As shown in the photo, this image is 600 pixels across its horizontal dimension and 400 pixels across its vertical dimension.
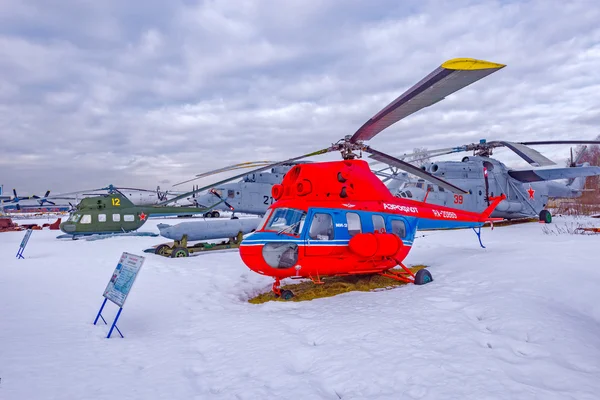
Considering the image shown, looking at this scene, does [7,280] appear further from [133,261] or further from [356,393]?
[356,393]

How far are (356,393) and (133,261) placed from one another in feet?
11.6

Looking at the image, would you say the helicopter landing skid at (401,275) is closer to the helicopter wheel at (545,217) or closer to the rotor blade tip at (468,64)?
the rotor blade tip at (468,64)

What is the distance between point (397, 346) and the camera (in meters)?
4.43

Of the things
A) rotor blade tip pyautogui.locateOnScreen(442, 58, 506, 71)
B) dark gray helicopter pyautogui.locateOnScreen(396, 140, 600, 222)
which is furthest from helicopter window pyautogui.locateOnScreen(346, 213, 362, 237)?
dark gray helicopter pyautogui.locateOnScreen(396, 140, 600, 222)

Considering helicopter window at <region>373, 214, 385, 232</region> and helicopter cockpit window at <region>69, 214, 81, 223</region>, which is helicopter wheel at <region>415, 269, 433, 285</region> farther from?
helicopter cockpit window at <region>69, 214, 81, 223</region>

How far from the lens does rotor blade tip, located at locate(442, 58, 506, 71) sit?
4.18 metres

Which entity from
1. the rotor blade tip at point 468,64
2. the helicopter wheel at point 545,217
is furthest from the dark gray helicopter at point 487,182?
the rotor blade tip at point 468,64

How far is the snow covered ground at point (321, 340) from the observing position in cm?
352

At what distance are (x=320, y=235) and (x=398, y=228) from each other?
2194 mm

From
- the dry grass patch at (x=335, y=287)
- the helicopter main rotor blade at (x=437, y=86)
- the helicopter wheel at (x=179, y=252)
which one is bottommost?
the dry grass patch at (x=335, y=287)

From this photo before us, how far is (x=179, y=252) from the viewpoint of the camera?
12.4 meters

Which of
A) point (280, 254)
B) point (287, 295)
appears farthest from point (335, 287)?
point (280, 254)

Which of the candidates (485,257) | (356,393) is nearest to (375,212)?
(485,257)

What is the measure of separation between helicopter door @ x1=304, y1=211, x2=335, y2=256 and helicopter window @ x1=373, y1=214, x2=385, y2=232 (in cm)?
111
